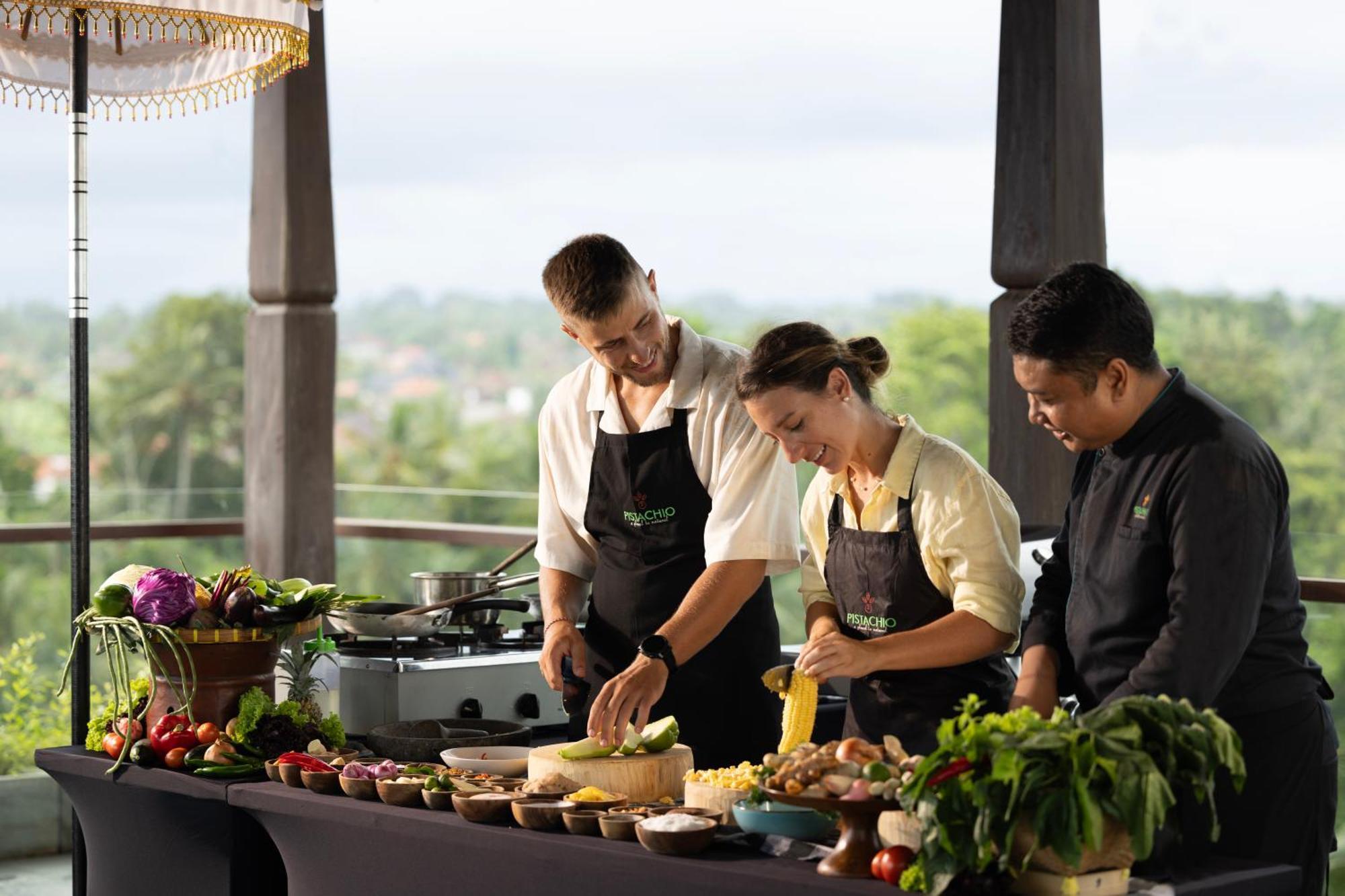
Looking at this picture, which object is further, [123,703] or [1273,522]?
[123,703]

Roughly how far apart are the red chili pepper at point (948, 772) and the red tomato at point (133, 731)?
68.2 inches

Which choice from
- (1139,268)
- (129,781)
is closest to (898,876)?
(129,781)

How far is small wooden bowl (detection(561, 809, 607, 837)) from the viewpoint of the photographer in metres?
2.47

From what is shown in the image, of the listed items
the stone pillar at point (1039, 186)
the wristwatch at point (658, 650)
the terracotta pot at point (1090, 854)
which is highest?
the stone pillar at point (1039, 186)

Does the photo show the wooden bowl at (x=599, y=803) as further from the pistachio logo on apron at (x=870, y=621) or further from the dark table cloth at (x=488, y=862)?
the pistachio logo on apron at (x=870, y=621)

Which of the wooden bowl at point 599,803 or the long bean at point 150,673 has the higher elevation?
the long bean at point 150,673

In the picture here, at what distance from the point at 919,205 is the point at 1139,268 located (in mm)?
4964

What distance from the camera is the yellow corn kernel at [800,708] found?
108 inches

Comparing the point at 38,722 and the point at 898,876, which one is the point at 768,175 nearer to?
the point at 38,722

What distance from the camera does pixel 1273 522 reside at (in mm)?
2408

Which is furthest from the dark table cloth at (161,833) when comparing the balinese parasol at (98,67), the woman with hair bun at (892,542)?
the woman with hair bun at (892,542)

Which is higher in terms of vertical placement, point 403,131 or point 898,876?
point 403,131

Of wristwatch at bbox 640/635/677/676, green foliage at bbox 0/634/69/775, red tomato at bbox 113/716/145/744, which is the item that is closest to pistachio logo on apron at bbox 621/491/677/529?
wristwatch at bbox 640/635/677/676

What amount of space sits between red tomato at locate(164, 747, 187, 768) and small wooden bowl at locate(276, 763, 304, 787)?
0.29m
